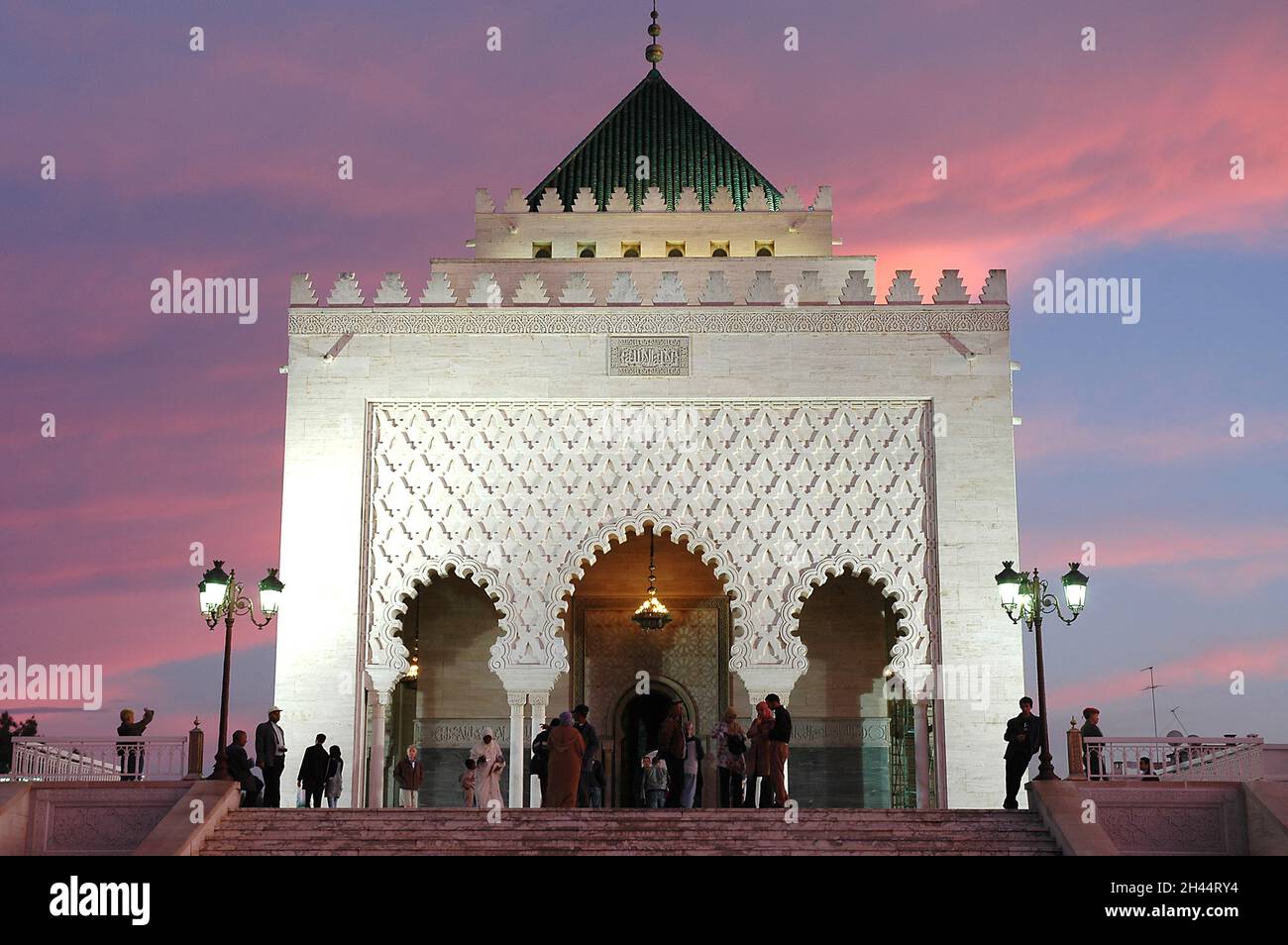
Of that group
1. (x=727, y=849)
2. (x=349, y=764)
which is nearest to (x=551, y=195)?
(x=349, y=764)

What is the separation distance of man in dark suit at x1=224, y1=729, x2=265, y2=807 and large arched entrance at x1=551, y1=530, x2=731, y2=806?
14.2 feet

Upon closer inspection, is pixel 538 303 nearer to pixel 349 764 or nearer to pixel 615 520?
pixel 615 520

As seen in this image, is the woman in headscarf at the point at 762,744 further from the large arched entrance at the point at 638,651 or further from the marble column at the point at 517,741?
the large arched entrance at the point at 638,651

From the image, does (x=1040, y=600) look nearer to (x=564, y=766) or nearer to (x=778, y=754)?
(x=778, y=754)

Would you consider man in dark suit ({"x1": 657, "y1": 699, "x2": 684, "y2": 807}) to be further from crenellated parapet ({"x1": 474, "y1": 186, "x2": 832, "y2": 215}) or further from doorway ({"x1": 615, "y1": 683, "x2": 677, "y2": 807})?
crenellated parapet ({"x1": 474, "y1": 186, "x2": 832, "y2": 215})

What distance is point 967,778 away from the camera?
11.6 m

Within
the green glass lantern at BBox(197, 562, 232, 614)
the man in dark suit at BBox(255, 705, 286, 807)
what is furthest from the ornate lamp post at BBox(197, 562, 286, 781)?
the man in dark suit at BBox(255, 705, 286, 807)

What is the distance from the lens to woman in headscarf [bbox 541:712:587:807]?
31.6 ft

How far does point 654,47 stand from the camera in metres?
17.1

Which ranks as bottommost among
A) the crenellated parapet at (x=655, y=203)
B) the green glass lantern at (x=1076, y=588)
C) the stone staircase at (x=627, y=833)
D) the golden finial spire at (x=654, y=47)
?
the stone staircase at (x=627, y=833)

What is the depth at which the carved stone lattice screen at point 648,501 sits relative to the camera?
1198 centimetres

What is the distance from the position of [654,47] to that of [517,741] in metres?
8.22

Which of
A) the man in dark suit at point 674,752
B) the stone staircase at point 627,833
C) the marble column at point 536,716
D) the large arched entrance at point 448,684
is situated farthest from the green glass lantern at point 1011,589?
the large arched entrance at point 448,684

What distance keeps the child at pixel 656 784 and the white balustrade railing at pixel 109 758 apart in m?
2.72
